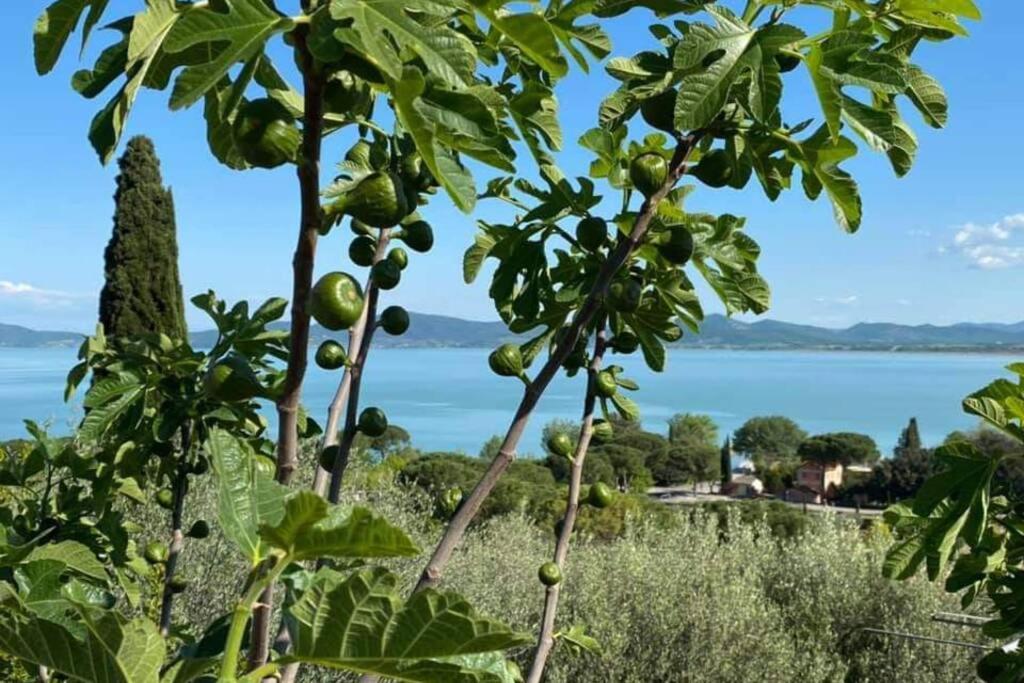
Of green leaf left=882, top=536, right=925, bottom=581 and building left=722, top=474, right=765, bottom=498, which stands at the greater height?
green leaf left=882, top=536, right=925, bottom=581

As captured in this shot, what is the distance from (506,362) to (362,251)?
11.5 inches

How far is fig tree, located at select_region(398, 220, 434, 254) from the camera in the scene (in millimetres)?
1426

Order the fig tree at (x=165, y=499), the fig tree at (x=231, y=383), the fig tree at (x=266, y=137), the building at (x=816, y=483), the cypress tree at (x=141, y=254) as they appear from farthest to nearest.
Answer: the building at (x=816, y=483) < the cypress tree at (x=141, y=254) < the fig tree at (x=165, y=499) < the fig tree at (x=231, y=383) < the fig tree at (x=266, y=137)

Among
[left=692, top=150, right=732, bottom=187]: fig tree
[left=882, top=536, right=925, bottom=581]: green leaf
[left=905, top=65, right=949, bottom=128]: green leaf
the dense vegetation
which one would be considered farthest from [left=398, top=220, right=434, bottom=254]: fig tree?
[left=882, top=536, right=925, bottom=581]: green leaf

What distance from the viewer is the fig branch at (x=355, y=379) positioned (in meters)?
1.28

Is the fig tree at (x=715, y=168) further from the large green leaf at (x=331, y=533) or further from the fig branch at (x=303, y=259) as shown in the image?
the large green leaf at (x=331, y=533)

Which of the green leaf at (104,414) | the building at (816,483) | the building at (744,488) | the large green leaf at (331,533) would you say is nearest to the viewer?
the large green leaf at (331,533)

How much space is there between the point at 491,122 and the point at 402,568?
7.01 metres

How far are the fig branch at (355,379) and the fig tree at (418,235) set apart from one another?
0.10ft

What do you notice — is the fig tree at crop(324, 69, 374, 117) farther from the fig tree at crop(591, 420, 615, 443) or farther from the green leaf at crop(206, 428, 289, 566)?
the fig tree at crop(591, 420, 615, 443)

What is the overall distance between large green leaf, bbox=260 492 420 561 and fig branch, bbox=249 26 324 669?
22 cm

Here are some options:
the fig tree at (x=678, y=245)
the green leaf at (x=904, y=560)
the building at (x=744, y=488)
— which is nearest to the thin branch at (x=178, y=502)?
the fig tree at (x=678, y=245)

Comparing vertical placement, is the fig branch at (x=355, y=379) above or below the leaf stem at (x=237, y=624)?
above

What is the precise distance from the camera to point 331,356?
1.33m
